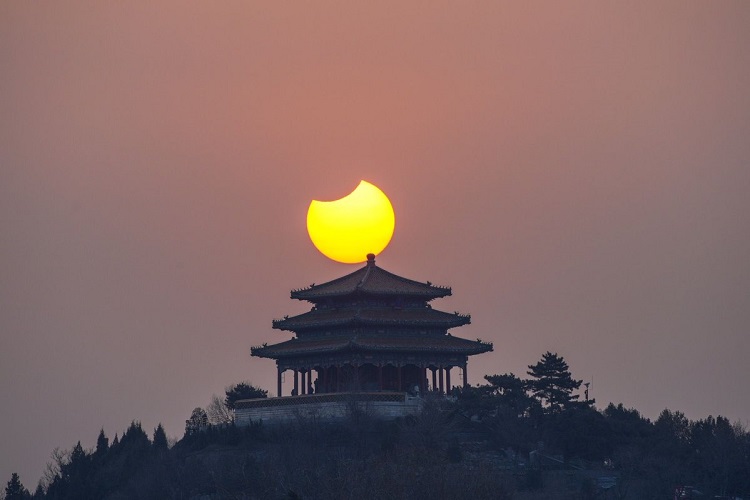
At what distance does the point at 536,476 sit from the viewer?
336 feet

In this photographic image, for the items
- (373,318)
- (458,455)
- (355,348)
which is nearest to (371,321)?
(373,318)

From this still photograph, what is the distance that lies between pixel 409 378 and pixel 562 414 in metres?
14.0

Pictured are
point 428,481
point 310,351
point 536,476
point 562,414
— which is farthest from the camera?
point 310,351

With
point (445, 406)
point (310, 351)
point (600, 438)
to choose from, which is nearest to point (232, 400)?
point (310, 351)

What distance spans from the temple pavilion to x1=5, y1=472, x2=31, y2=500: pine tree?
57.2 feet

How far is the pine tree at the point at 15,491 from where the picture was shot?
118 meters

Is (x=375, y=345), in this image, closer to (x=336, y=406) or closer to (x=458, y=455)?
(x=336, y=406)

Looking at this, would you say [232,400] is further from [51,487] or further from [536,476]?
[536,476]

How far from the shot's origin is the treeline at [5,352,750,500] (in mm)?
96062

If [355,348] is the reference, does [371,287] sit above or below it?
above

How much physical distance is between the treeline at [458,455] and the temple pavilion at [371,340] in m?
5.98

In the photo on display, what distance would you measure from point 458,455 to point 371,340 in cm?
1631

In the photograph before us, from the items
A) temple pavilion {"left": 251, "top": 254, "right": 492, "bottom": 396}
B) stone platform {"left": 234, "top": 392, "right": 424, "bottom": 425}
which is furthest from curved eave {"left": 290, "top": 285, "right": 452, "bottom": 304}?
stone platform {"left": 234, "top": 392, "right": 424, "bottom": 425}

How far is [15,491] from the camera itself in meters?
120
